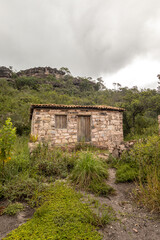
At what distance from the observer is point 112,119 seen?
10758mm

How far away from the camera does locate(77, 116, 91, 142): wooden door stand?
10047 millimetres

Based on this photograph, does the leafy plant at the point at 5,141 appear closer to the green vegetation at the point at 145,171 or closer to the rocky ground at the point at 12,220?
the rocky ground at the point at 12,220

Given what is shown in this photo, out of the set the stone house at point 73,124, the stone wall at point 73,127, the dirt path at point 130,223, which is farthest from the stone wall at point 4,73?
the dirt path at point 130,223

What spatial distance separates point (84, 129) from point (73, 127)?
2.70ft

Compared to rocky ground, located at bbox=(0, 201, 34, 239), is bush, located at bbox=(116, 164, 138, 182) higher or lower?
higher

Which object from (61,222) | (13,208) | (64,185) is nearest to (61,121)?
(64,185)

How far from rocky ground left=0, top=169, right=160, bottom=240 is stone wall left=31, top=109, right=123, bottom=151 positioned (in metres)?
5.91

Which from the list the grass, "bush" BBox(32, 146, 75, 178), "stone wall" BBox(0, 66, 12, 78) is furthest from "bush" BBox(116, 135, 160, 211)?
"stone wall" BBox(0, 66, 12, 78)

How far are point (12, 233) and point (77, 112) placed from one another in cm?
819

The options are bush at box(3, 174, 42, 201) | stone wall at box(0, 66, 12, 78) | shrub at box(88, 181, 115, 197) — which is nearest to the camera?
bush at box(3, 174, 42, 201)

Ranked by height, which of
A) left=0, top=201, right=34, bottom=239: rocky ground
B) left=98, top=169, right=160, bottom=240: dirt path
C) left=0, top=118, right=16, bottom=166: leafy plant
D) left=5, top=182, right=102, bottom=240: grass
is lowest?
left=98, top=169, right=160, bottom=240: dirt path

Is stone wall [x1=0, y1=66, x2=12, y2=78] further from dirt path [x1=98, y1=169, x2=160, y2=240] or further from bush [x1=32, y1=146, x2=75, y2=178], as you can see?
dirt path [x1=98, y1=169, x2=160, y2=240]

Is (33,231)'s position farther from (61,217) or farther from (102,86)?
(102,86)

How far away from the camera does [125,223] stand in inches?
99.0
